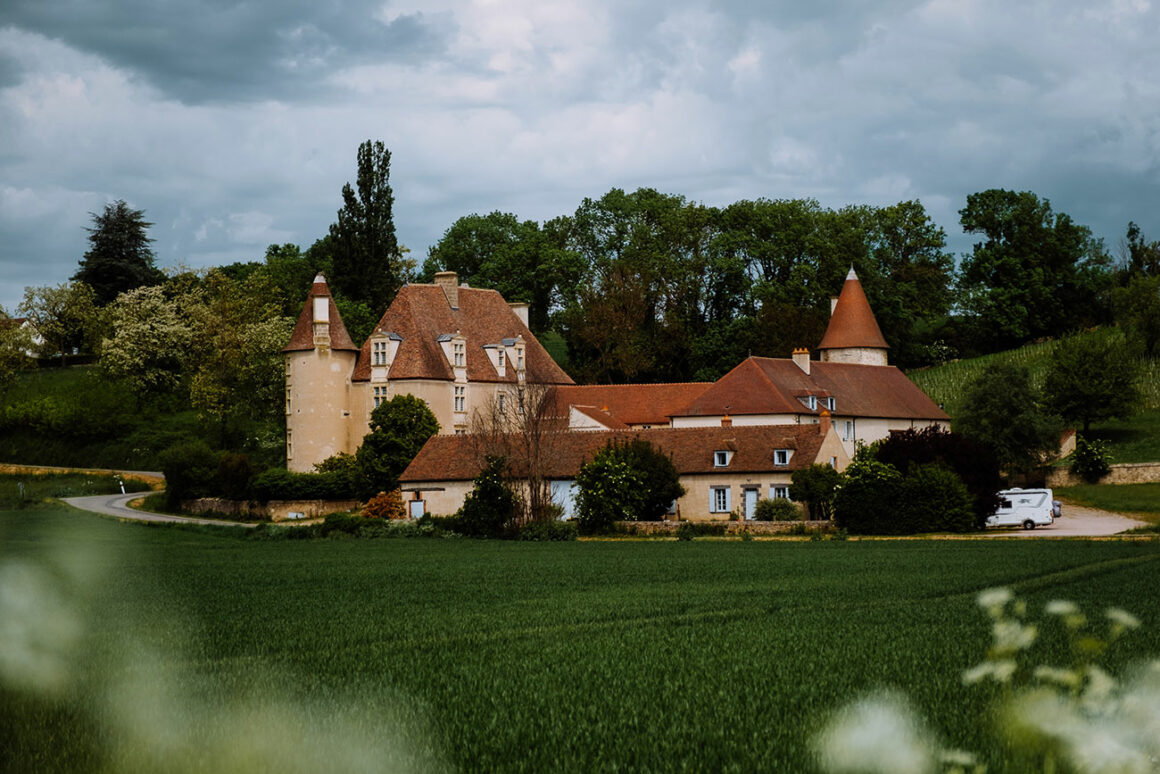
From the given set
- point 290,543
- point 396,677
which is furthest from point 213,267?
point 396,677

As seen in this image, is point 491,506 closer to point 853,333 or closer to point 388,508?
point 388,508

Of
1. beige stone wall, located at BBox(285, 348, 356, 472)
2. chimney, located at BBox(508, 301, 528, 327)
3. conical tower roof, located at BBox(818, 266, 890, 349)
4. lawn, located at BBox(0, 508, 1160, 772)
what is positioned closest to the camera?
lawn, located at BBox(0, 508, 1160, 772)

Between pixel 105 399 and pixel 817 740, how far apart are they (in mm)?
89516

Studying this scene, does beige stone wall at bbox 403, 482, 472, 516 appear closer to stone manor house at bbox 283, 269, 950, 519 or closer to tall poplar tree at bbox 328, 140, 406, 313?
stone manor house at bbox 283, 269, 950, 519

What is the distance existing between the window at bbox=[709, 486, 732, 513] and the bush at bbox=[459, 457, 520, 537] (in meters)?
9.75

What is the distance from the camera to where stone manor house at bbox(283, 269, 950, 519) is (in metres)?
60.4

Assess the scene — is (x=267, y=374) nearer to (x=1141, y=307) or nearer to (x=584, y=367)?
(x=584, y=367)

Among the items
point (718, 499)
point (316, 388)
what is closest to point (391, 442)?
point (316, 388)

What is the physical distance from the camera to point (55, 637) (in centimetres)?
1047

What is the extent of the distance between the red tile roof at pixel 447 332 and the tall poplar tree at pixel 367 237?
12.5 metres

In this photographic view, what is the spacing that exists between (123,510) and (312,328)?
15.7 m

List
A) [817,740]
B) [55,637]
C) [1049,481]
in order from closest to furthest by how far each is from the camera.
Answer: [817,740] → [55,637] → [1049,481]

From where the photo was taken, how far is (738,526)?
5109 centimetres

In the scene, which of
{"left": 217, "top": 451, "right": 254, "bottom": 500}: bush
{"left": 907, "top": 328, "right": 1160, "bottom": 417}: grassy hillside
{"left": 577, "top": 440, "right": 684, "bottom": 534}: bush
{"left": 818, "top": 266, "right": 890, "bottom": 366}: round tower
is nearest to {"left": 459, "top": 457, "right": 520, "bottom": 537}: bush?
{"left": 577, "top": 440, "right": 684, "bottom": 534}: bush
